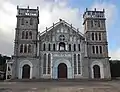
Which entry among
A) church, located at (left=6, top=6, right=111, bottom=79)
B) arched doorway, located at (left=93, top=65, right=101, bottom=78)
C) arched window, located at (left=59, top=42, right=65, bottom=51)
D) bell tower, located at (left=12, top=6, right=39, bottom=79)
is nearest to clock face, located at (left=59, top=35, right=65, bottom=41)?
church, located at (left=6, top=6, right=111, bottom=79)

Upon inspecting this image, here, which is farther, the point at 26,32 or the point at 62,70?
the point at 26,32

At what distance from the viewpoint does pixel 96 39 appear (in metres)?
40.0

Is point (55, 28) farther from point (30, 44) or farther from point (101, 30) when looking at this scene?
point (101, 30)

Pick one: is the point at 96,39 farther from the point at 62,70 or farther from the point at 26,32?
the point at 26,32

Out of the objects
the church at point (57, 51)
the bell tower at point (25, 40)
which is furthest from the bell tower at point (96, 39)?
the bell tower at point (25, 40)

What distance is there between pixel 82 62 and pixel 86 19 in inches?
371

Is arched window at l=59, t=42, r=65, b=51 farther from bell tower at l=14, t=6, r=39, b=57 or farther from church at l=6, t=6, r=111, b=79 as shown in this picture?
bell tower at l=14, t=6, r=39, b=57

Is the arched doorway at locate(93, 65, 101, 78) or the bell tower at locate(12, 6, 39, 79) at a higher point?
the bell tower at locate(12, 6, 39, 79)

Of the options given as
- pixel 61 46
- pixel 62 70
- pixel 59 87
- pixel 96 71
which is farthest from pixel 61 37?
pixel 59 87

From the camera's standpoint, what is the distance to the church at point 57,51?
122 feet

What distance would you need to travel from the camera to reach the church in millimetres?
37188

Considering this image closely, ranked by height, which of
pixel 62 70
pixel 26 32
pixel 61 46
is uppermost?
pixel 26 32

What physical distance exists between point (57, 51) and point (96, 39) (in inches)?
338

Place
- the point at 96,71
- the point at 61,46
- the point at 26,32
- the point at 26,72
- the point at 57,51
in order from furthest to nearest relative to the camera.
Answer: the point at 61,46
the point at 26,32
the point at 96,71
the point at 57,51
the point at 26,72
